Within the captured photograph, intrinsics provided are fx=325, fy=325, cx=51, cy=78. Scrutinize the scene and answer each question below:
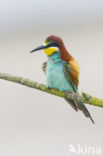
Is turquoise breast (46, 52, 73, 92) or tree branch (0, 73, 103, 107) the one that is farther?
turquoise breast (46, 52, 73, 92)

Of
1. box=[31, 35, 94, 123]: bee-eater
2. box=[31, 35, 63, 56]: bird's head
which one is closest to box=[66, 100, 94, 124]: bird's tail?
box=[31, 35, 94, 123]: bee-eater

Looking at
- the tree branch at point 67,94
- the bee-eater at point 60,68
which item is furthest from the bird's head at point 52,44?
the tree branch at point 67,94

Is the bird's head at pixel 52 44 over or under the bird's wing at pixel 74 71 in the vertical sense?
over

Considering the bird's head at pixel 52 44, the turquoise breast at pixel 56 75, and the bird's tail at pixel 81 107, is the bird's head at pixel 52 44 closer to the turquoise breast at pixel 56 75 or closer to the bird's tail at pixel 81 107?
the turquoise breast at pixel 56 75

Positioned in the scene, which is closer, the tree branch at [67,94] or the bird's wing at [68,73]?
the tree branch at [67,94]

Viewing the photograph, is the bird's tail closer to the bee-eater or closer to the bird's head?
the bee-eater

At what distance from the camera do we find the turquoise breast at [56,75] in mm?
1238

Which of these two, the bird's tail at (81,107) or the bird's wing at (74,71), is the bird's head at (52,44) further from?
the bird's tail at (81,107)

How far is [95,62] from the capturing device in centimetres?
137

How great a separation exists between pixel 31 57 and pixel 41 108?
23 cm

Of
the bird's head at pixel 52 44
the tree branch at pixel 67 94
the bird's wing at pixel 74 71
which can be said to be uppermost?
the bird's head at pixel 52 44


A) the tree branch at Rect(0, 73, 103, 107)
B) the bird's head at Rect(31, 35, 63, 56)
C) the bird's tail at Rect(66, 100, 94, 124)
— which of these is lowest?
the bird's tail at Rect(66, 100, 94, 124)

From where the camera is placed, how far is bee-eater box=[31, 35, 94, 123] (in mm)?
1173

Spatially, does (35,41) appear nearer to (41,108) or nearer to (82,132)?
(41,108)
